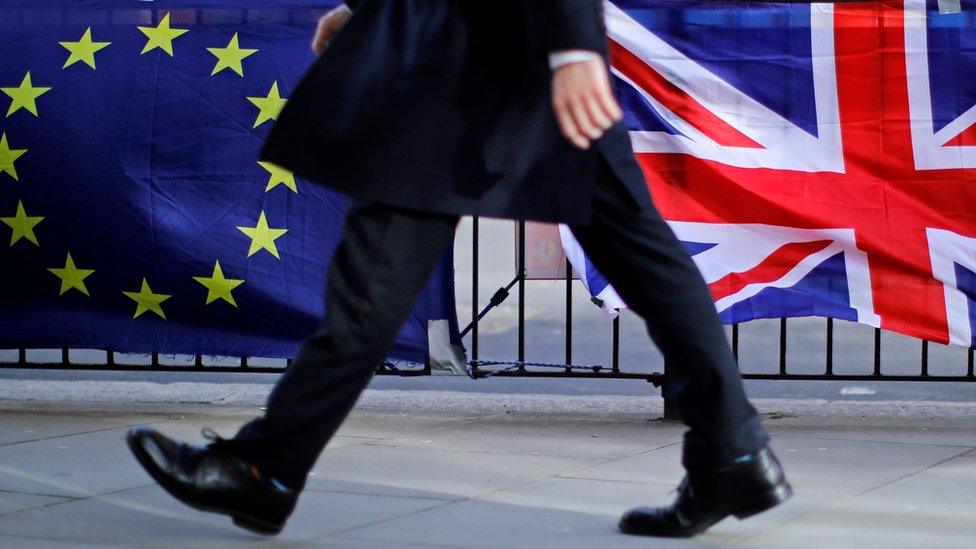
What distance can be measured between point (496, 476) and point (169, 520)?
1056 mm

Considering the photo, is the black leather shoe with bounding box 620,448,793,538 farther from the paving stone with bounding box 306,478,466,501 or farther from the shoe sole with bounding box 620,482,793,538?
the paving stone with bounding box 306,478,466,501

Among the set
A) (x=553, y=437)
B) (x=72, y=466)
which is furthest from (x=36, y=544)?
(x=553, y=437)

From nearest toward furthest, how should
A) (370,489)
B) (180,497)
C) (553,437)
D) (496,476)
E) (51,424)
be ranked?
(180,497), (370,489), (496,476), (553,437), (51,424)

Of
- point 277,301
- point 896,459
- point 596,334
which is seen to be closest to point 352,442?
point 277,301

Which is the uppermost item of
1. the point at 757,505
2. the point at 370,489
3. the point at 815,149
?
the point at 815,149

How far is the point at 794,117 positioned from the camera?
17.1 feet

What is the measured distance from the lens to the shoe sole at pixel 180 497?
3092 millimetres

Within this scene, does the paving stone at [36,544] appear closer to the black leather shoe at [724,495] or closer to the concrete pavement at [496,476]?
the concrete pavement at [496,476]

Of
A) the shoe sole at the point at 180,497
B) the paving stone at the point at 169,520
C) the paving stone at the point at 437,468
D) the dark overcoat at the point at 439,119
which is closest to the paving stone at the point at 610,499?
the paving stone at the point at 437,468

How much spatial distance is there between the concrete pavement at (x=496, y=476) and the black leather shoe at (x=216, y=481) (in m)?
0.13

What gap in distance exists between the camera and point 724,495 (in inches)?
124

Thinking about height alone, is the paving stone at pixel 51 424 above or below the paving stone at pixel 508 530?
below

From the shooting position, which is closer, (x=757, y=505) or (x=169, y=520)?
(x=757, y=505)

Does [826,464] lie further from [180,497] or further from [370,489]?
[180,497]
